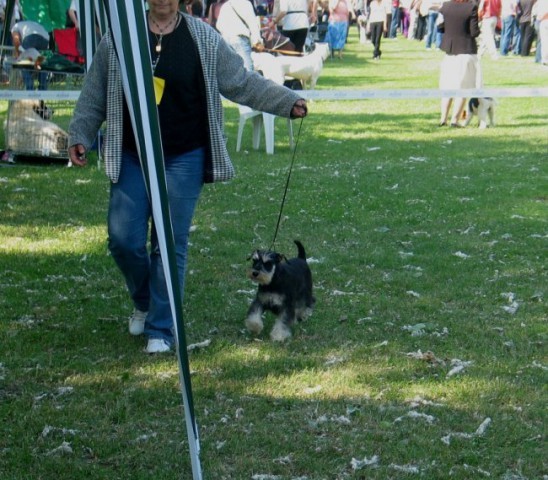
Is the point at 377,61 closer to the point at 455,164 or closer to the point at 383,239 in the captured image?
the point at 455,164

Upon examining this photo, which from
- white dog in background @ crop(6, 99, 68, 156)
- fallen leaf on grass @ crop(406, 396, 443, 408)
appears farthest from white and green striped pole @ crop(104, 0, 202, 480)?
white dog in background @ crop(6, 99, 68, 156)

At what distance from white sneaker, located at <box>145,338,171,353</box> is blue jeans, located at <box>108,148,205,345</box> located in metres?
0.03

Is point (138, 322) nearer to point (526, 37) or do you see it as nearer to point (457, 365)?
point (457, 365)

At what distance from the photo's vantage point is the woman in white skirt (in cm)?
1664

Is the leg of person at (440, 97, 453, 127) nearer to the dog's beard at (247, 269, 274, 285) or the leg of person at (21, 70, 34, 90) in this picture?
the leg of person at (21, 70, 34, 90)

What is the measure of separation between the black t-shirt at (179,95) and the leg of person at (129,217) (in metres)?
0.14

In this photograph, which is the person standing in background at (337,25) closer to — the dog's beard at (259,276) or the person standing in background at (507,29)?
the person standing in background at (507,29)

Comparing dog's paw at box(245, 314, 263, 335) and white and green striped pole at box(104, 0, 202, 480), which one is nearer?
white and green striped pole at box(104, 0, 202, 480)

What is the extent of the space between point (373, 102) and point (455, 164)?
25.2 ft

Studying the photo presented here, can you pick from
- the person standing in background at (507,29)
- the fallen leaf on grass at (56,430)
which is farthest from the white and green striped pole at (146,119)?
the person standing in background at (507,29)

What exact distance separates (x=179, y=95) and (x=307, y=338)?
1.71 metres

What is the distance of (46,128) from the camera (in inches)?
513

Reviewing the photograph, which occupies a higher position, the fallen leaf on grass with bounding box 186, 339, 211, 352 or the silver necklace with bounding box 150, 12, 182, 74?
the silver necklace with bounding box 150, 12, 182, 74

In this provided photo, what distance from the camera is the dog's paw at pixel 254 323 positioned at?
6418 millimetres
